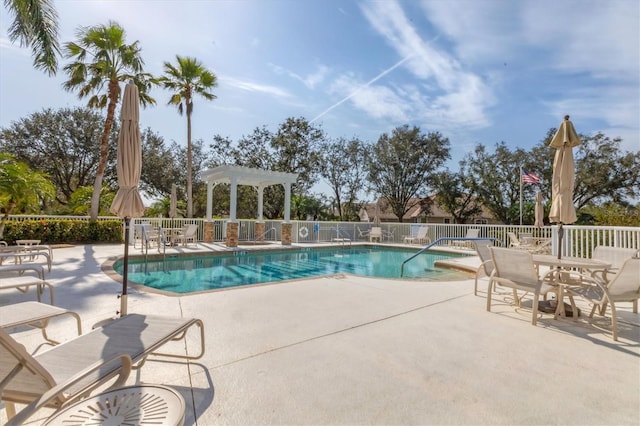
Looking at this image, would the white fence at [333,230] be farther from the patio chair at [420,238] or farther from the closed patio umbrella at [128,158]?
the closed patio umbrella at [128,158]

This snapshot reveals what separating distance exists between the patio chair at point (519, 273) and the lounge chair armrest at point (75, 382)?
3879 millimetres

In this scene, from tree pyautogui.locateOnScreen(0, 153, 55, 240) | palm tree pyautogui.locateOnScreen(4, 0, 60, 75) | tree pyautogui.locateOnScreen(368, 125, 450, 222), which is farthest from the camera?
tree pyautogui.locateOnScreen(368, 125, 450, 222)

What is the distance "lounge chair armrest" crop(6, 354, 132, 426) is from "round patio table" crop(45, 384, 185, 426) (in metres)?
0.08

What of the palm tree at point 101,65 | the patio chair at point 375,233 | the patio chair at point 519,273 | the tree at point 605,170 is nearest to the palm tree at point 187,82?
the palm tree at point 101,65

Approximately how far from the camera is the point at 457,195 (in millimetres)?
28078

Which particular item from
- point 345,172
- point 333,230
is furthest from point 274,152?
point 333,230

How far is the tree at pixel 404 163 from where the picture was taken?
27.1 m

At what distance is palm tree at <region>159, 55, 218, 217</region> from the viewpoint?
15.1 metres

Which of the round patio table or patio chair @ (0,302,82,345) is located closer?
the round patio table

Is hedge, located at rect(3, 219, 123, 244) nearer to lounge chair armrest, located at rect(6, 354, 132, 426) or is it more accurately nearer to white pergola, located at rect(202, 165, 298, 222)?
white pergola, located at rect(202, 165, 298, 222)

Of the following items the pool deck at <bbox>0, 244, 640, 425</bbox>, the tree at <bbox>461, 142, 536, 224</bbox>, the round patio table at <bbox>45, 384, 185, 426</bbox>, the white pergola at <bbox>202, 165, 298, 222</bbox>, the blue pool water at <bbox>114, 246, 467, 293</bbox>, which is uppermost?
the tree at <bbox>461, 142, 536, 224</bbox>

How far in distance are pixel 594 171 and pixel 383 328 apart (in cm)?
2900

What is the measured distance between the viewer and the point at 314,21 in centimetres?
835

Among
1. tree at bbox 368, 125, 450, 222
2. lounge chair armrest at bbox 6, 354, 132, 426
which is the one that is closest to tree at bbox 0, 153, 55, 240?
lounge chair armrest at bbox 6, 354, 132, 426
